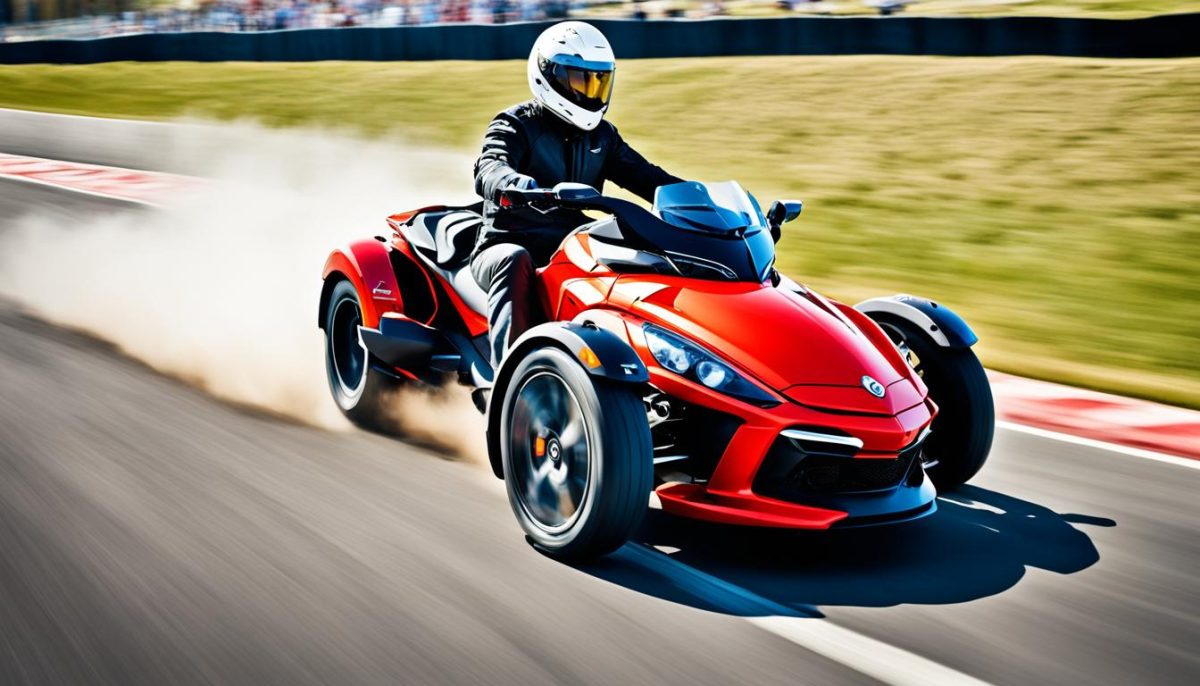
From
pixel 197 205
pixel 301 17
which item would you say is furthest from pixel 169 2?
pixel 197 205

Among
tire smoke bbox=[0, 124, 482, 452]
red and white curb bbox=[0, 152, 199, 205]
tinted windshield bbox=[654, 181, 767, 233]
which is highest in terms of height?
tinted windshield bbox=[654, 181, 767, 233]

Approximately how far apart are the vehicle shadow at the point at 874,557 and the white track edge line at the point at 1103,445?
3.57ft

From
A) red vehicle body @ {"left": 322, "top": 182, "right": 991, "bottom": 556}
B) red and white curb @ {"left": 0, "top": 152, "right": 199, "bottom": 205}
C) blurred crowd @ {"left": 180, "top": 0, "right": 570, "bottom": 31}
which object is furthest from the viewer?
blurred crowd @ {"left": 180, "top": 0, "right": 570, "bottom": 31}

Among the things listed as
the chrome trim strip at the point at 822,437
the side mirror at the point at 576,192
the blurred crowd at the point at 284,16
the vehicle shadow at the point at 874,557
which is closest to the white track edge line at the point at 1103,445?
the vehicle shadow at the point at 874,557

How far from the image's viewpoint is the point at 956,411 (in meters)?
5.30

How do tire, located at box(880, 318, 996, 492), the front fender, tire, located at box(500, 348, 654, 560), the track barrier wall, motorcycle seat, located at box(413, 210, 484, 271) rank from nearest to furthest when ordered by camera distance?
tire, located at box(500, 348, 654, 560) < tire, located at box(880, 318, 996, 492) < motorcycle seat, located at box(413, 210, 484, 271) < the front fender < the track barrier wall

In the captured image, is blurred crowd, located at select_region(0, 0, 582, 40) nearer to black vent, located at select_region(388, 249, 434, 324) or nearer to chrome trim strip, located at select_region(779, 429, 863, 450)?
black vent, located at select_region(388, 249, 434, 324)

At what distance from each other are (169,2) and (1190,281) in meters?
52.5

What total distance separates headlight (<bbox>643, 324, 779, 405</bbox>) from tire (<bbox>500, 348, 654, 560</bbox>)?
0.29 meters

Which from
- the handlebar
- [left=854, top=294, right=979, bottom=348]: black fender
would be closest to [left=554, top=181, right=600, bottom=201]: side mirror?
the handlebar

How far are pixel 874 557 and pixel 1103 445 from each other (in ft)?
7.47

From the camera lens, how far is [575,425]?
454 cm

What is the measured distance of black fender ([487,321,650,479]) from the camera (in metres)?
4.38

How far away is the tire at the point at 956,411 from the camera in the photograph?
5.28m
